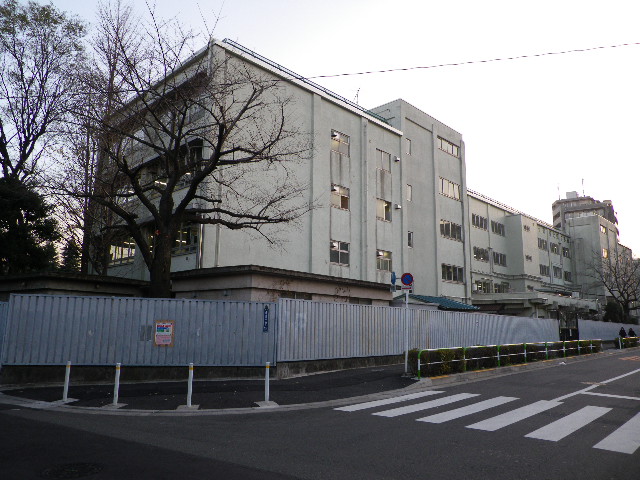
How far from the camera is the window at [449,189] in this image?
1572 inches

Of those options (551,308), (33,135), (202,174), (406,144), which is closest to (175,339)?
(202,174)

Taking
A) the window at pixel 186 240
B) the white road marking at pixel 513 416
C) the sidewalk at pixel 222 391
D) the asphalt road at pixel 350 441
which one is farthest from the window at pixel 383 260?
the white road marking at pixel 513 416

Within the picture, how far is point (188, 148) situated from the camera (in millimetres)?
18391

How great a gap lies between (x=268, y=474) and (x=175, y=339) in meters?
10.6

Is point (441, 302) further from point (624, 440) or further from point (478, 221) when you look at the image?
point (624, 440)

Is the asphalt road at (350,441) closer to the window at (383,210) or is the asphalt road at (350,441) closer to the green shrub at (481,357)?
the green shrub at (481,357)

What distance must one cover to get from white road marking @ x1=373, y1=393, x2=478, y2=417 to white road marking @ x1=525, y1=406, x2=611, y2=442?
8.94 ft

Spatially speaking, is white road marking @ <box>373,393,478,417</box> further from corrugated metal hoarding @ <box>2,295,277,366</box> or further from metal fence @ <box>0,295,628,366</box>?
corrugated metal hoarding @ <box>2,295,277,366</box>

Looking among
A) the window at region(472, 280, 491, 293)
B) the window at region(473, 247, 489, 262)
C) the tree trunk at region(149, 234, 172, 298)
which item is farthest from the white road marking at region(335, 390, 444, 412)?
the window at region(473, 247, 489, 262)

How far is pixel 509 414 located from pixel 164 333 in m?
10.5

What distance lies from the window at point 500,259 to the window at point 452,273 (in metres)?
12.2

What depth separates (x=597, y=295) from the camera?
2714 inches

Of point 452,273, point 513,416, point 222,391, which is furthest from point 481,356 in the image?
point 452,273

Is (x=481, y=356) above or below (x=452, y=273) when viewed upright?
below
